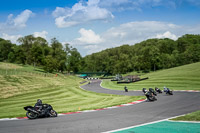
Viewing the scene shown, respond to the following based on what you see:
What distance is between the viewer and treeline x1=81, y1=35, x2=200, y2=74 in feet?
374

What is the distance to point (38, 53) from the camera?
360 feet

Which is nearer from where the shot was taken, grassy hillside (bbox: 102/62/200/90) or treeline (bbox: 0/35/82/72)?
grassy hillside (bbox: 102/62/200/90)

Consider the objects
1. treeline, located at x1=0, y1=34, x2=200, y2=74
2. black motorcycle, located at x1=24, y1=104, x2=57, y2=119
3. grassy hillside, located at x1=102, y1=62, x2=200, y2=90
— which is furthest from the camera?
treeline, located at x1=0, y1=34, x2=200, y2=74

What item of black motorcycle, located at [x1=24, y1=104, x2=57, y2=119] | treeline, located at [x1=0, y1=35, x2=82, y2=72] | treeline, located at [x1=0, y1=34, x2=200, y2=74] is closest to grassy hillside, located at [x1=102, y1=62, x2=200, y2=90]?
black motorcycle, located at [x1=24, y1=104, x2=57, y2=119]

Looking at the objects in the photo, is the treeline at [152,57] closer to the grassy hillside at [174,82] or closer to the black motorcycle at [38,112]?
the grassy hillside at [174,82]

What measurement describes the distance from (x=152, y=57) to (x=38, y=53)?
65223mm

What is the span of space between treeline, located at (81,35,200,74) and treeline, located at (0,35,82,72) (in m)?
Result: 32.3

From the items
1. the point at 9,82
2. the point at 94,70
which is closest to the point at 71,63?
the point at 94,70

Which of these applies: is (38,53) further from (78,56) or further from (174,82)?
(174,82)

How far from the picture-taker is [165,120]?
12.1 m

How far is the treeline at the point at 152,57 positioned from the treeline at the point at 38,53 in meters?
32.3

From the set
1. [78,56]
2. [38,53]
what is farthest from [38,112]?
[78,56]

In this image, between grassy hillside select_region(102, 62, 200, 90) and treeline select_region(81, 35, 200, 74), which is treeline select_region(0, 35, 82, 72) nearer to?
treeline select_region(81, 35, 200, 74)

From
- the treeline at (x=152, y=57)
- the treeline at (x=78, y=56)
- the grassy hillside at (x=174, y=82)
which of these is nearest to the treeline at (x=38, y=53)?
the treeline at (x=78, y=56)
